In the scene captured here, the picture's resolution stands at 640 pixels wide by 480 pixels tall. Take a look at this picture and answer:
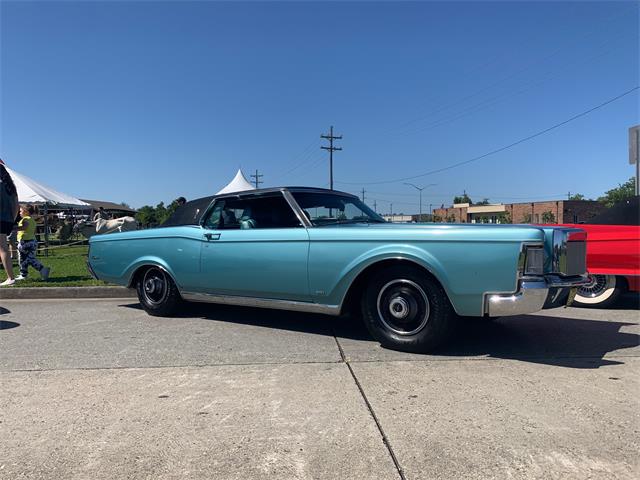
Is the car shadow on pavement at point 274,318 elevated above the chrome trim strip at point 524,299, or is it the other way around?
the chrome trim strip at point 524,299

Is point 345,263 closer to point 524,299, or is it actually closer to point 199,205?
point 524,299

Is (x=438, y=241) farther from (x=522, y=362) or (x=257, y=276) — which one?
(x=257, y=276)

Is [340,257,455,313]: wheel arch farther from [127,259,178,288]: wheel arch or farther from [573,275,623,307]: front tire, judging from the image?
[573,275,623,307]: front tire

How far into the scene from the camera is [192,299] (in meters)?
5.47

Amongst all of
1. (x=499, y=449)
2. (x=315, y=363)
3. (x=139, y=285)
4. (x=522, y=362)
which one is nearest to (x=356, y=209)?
(x=315, y=363)

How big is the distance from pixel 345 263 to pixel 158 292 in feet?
8.76

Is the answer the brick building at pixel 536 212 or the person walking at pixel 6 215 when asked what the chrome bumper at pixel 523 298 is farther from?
the brick building at pixel 536 212

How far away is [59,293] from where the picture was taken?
7531 millimetres

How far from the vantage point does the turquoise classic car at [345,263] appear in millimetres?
3725

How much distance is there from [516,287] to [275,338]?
2326 mm

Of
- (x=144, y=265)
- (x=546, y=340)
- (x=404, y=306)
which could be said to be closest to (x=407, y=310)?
(x=404, y=306)

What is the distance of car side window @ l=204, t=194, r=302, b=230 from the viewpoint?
495 centimetres

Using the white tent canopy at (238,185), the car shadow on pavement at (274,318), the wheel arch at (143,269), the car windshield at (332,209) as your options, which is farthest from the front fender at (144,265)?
the white tent canopy at (238,185)

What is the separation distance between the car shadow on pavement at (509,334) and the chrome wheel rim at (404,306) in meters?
0.25
